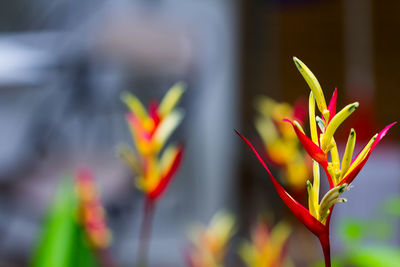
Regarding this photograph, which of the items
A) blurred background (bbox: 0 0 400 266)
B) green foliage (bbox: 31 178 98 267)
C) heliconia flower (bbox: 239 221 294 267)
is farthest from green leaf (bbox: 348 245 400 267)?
blurred background (bbox: 0 0 400 266)

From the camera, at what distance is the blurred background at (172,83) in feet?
5.38

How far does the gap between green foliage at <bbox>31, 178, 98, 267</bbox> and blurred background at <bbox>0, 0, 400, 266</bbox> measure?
0.55 m

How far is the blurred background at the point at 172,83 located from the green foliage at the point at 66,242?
1.79ft

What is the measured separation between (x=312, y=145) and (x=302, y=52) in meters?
3.28

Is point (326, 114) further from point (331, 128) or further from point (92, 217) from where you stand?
point (92, 217)

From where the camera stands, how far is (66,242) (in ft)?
1.48

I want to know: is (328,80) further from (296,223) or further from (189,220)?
(189,220)

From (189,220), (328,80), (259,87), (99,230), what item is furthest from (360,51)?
(99,230)

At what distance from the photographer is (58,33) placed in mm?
2479

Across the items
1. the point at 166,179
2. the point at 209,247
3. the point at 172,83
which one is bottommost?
the point at 172,83

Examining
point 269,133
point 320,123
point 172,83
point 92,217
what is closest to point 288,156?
point 269,133

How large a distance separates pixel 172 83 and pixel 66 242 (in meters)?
1.53

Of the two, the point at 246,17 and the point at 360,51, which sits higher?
the point at 246,17

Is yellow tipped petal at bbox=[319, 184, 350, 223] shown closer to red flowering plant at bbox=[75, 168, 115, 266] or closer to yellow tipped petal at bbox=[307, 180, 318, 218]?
yellow tipped petal at bbox=[307, 180, 318, 218]
